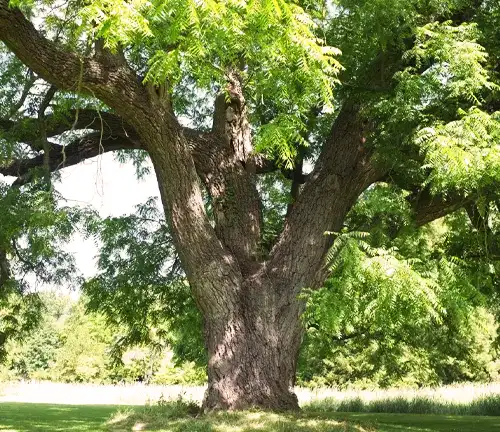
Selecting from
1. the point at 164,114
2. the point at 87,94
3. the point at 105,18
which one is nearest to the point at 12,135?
the point at 87,94

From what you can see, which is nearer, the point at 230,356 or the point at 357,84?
the point at 230,356

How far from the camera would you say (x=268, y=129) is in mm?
6230

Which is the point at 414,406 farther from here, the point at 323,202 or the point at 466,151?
the point at 466,151

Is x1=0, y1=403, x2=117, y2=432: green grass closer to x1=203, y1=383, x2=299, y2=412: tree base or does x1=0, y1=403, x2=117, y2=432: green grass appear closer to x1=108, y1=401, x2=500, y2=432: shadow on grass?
x1=108, y1=401, x2=500, y2=432: shadow on grass

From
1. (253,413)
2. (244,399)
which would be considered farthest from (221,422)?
(244,399)

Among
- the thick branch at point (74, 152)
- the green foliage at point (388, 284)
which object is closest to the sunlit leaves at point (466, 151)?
the green foliage at point (388, 284)

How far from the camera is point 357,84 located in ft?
31.0

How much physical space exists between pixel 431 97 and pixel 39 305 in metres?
8.14

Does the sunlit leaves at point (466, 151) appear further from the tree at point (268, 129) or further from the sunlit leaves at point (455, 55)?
the sunlit leaves at point (455, 55)

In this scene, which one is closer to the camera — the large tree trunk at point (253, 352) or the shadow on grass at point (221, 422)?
the shadow on grass at point (221, 422)

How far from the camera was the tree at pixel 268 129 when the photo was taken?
21.9 ft

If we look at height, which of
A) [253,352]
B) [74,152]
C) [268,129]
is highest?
[74,152]

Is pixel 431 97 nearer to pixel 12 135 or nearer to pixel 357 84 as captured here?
pixel 357 84

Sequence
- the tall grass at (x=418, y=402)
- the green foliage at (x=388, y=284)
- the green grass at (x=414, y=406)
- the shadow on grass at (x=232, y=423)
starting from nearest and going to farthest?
the green foliage at (x=388, y=284) < the shadow on grass at (x=232, y=423) < the green grass at (x=414, y=406) < the tall grass at (x=418, y=402)
